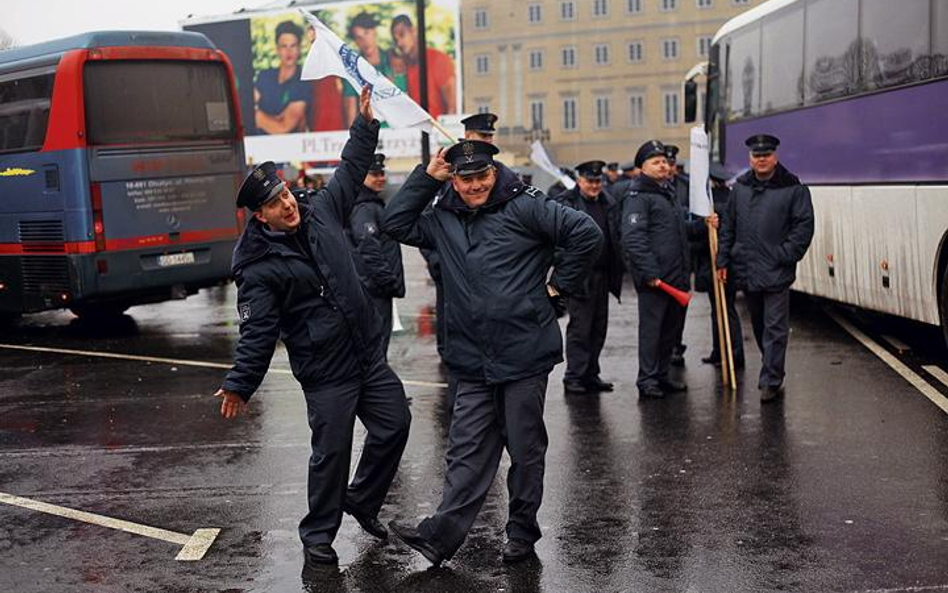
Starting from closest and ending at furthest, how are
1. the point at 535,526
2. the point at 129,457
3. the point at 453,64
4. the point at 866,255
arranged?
the point at 535,526 → the point at 129,457 → the point at 866,255 → the point at 453,64

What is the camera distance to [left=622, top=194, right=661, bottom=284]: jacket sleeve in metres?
10.1

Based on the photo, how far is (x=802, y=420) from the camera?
29.9 ft

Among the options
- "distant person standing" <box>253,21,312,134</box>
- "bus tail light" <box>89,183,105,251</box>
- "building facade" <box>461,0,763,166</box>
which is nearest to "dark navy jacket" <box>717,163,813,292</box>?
"bus tail light" <box>89,183,105,251</box>

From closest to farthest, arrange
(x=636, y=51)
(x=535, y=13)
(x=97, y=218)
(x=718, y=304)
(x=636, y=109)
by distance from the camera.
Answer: (x=718, y=304) < (x=97, y=218) < (x=636, y=51) < (x=535, y=13) < (x=636, y=109)

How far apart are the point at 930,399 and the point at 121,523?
555 cm

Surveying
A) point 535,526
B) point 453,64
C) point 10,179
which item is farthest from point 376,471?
point 453,64

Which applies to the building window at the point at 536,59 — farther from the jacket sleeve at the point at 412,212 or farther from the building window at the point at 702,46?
the jacket sleeve at the point at 412,212

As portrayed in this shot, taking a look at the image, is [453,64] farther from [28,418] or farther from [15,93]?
[28,418]

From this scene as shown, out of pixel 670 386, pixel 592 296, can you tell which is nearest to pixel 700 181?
pixel 592 296

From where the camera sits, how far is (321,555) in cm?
625

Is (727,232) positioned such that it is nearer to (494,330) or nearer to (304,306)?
(494,330)

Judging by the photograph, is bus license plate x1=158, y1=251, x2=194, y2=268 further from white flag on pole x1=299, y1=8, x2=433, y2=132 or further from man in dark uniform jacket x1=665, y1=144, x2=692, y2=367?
white flag on pole x1=299, y1=8, x2=433, y2=132

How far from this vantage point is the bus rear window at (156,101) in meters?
14.9

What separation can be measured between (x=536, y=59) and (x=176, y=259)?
46209mm
